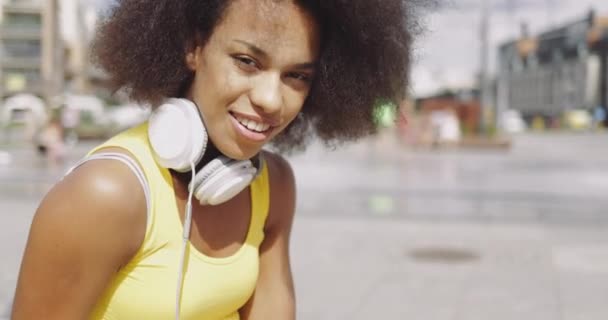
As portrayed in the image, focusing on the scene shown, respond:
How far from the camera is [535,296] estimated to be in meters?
4.77

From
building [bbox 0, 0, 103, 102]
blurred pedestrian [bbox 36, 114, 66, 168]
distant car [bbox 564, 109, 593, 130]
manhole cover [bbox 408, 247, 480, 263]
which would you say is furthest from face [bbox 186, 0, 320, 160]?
distant car [bbox 564, 109, 593, 130]

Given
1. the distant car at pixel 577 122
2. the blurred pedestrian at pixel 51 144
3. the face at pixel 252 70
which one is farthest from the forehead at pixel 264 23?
the distant car at pixel 577 122

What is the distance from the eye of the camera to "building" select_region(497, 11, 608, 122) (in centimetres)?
6806

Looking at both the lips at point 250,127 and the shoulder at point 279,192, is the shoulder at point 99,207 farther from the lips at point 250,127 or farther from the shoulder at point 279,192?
the shoulder at point 279,192

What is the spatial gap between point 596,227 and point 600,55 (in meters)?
66.8

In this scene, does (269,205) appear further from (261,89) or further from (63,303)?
(63,303)

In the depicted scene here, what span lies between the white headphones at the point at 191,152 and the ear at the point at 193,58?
0.09 m

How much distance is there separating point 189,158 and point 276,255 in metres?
0.47

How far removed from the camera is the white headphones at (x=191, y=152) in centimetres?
149

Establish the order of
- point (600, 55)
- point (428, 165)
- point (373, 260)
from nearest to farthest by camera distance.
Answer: point (373, 260) < point (428, 165) < point (600, 55)

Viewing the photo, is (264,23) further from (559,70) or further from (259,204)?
(559,70)

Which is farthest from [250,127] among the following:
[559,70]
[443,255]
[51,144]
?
[559,70]

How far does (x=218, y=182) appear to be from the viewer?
152cm

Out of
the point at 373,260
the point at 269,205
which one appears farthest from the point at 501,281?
the point at 269,205
